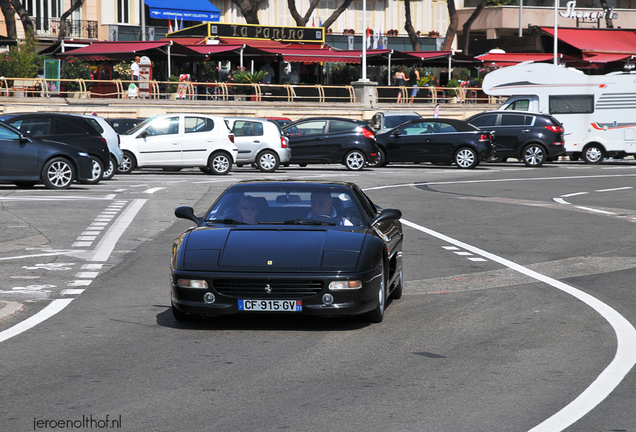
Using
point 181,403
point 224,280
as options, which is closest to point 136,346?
point 224,280

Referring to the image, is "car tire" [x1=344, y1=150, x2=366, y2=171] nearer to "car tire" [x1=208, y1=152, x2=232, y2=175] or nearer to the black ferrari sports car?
"car tire" [x1=208, y1=152, x2=232, y2=175]

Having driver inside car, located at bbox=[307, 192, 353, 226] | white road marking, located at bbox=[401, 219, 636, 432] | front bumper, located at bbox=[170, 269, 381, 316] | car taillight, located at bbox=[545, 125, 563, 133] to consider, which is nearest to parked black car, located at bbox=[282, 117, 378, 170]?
car taillight, located at bbox=[545, 125, 563, 133]

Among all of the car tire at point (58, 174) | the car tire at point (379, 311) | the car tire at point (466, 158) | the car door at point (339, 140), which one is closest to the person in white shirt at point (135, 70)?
the car door at point (339, 140)

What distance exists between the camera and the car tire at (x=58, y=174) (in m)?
20.2

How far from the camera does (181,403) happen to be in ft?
17.9

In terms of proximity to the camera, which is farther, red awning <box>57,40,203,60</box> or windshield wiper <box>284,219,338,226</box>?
red awning <box>57,40,203,60</box>

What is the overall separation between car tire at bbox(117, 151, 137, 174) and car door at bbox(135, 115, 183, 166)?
220mm

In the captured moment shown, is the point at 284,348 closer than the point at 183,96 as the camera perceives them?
Yes

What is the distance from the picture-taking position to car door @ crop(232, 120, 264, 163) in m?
27.6

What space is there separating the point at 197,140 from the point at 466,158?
923cm

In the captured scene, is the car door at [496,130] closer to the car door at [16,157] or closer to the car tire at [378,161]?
the car tire at [378,161]

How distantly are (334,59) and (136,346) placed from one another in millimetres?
40349

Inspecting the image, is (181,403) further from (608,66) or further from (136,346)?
(608,66)

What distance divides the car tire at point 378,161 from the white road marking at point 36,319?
20.8m
